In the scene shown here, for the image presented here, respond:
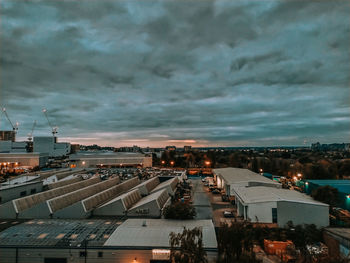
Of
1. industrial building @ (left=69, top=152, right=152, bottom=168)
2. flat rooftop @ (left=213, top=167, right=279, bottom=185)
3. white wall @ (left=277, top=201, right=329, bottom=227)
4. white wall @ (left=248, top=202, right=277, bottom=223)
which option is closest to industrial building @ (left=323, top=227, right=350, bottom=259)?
white wall @ (left=277, top=201, right=329, bottom=227)

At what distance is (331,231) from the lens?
44.8 ft

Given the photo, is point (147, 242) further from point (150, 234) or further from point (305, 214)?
point (305, 214)

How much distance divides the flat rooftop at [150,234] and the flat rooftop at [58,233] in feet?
2.14

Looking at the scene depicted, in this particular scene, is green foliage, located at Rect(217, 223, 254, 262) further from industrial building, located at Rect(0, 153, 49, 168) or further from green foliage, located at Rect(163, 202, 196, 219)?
industrial building, located at Rect(0, 153, 49, 168)

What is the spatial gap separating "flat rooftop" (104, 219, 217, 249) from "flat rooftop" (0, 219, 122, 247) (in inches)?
25.6

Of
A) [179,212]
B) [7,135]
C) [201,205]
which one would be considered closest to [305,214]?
[201,205]

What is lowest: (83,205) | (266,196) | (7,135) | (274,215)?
(274,215)

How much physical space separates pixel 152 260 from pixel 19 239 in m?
6.80

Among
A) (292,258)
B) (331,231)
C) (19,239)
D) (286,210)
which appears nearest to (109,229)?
(19,239)

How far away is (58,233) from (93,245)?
8.72ft

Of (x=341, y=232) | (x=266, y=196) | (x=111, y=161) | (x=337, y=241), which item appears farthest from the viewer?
(x=111, y=161)

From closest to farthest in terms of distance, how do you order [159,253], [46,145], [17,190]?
[159,253], [17,190], [46,145]

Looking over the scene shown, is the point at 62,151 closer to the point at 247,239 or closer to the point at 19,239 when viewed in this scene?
the point at 19,239

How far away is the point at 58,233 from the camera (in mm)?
11414
